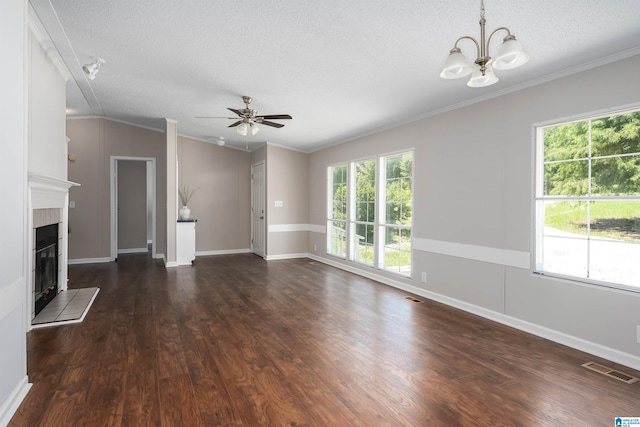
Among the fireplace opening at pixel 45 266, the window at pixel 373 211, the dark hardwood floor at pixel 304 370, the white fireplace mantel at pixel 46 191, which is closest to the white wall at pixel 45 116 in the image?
the white fireplace mantel at pixel 46 191

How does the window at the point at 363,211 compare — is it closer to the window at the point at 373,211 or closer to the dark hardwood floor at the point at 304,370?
the window at the point at 373,211

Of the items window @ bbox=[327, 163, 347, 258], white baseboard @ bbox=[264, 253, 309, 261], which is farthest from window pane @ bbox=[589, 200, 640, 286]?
white baseboard @ bbox=[264, 253, 309, 261]

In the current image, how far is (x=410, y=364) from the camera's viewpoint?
2752mm

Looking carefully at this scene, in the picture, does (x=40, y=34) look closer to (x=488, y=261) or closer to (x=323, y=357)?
(x=323, y=357)

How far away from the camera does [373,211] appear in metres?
5.97

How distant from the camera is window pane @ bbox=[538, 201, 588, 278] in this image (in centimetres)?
313

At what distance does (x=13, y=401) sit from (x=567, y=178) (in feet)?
14.6

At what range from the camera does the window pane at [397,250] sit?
17.0 feet

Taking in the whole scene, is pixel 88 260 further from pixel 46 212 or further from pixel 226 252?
pixel 46 212

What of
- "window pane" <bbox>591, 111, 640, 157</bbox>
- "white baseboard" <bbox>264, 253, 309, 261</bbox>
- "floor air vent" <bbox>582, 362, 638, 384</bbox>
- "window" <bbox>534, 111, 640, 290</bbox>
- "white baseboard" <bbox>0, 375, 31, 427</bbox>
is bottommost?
"floor air vent" <bbox>582, 362, 638, 384</bbox>

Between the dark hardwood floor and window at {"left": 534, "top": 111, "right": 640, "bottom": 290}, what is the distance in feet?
2.49

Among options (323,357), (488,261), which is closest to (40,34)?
(323,357)

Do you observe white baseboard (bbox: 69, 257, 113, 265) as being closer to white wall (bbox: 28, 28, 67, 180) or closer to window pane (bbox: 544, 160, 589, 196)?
white wall (bbox: 28, 28, 67, 180)

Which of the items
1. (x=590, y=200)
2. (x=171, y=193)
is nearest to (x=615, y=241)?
(x=590, y=200)
